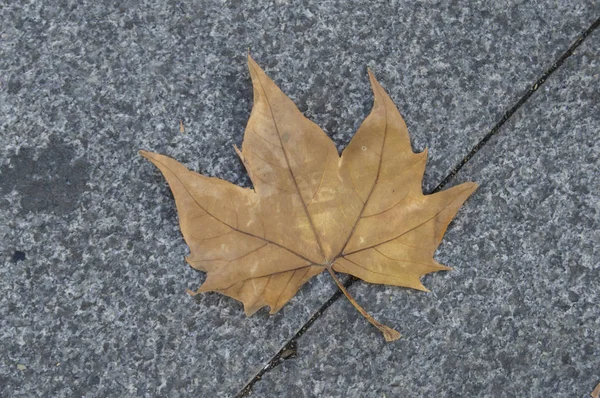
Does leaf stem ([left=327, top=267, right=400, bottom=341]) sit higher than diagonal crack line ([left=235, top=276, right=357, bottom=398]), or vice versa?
leaf stem ([left=327, top=267, right=400, bottom=341])

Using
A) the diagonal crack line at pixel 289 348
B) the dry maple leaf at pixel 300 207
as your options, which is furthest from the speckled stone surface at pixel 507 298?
the dry maple leaf at pixel 300 207

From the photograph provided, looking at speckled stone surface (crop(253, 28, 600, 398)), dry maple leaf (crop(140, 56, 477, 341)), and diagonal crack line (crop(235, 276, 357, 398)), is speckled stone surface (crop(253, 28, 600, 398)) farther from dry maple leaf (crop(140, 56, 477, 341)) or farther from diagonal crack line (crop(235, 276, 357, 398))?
dry maple leaf (crop(140, 56, 477, 341))

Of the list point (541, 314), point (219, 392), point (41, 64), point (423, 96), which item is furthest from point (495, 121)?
point (41, 64)

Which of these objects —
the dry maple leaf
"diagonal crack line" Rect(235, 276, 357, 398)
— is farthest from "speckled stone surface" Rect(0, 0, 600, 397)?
the dry maple leaf

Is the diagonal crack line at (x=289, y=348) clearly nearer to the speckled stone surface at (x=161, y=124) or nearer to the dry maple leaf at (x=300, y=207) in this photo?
the speckled stone surface at (x=161, y=124)

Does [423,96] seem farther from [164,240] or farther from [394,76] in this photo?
[164,240]

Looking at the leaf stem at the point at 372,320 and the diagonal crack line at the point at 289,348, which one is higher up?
the leaf stem at the point at 372,320
